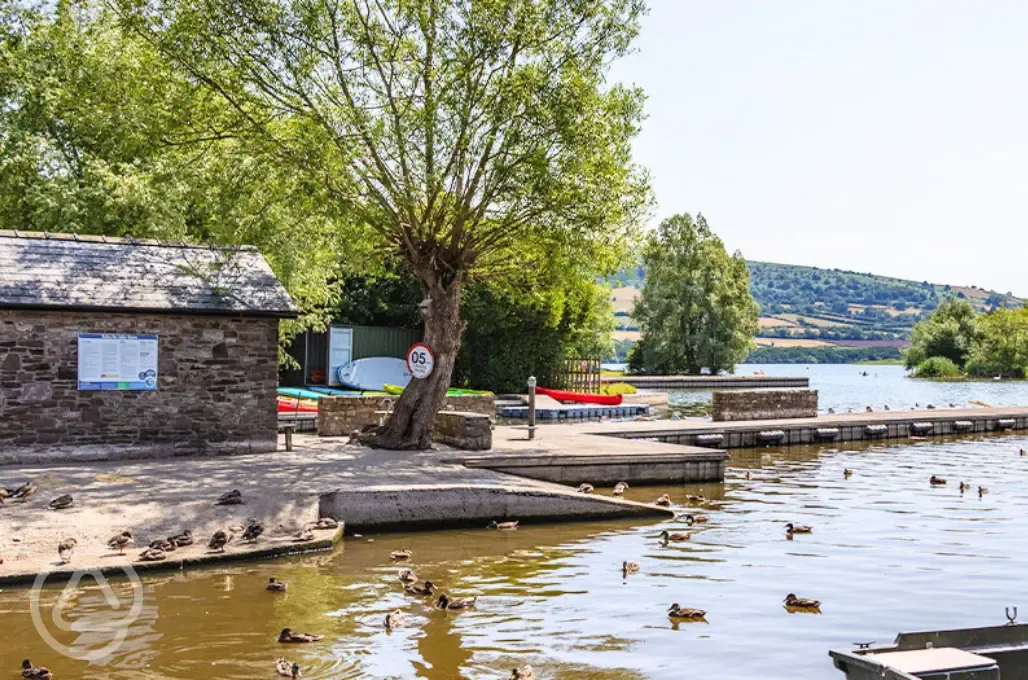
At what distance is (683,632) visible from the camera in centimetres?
1165

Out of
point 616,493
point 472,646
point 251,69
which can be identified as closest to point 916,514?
point 616,493

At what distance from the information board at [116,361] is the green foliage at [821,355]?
16886 cm

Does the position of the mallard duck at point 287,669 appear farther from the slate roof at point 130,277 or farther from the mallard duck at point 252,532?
the slate roof at point 130,277

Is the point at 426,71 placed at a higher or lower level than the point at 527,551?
higher

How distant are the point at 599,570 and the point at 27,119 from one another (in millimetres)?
23552

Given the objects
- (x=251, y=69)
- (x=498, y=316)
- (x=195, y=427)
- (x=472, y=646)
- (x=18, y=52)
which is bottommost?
(x=472, y=646)

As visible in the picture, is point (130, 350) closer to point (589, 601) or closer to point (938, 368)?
point (589, 601)

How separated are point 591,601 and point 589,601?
0.08 ft

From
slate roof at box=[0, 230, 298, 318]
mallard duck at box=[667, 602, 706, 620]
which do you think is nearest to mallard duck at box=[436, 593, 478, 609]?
mallard duck at box=[667, 602, 706, 620]

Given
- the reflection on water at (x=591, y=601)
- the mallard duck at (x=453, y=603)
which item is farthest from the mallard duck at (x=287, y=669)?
the mallard duck at (x=453, y=603)

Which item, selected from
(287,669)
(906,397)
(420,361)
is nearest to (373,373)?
(420,361)

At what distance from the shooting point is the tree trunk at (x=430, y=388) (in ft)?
75.4

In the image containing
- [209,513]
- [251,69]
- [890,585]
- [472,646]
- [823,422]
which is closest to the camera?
[472,646]

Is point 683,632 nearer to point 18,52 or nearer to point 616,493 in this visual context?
point 616,493
